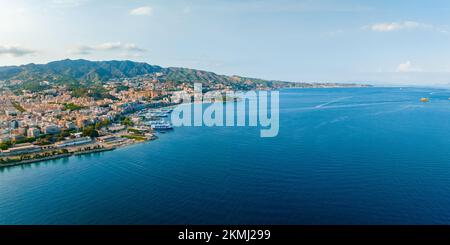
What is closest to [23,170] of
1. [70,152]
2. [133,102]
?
[70,152]

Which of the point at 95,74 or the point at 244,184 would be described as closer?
the point at 244,184

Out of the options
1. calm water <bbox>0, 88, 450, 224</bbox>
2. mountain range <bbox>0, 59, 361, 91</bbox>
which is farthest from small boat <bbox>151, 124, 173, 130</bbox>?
mountain range <bbox>0, 59, 361, 91</bbox>

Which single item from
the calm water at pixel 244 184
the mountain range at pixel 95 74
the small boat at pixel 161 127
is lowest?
the calm water at pixel 244 184

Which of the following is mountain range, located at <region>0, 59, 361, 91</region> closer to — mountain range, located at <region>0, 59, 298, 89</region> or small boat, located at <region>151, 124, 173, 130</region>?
mountain range, located at <region>0, 59, 298, 89</region>

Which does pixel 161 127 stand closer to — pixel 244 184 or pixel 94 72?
pixel 244 184

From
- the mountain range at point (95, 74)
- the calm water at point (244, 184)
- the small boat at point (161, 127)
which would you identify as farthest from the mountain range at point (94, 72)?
the calm water at point (244, 184)

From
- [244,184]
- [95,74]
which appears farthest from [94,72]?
[244,184]

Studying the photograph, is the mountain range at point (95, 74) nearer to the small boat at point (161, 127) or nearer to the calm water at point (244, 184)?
the small boat at point (161, 127)

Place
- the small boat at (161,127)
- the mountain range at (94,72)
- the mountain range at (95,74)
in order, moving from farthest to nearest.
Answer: the mountain range at (94,72)
the mountain range at (95,74)
the small boat at (161,127)

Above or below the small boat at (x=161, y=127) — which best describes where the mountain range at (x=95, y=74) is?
above
